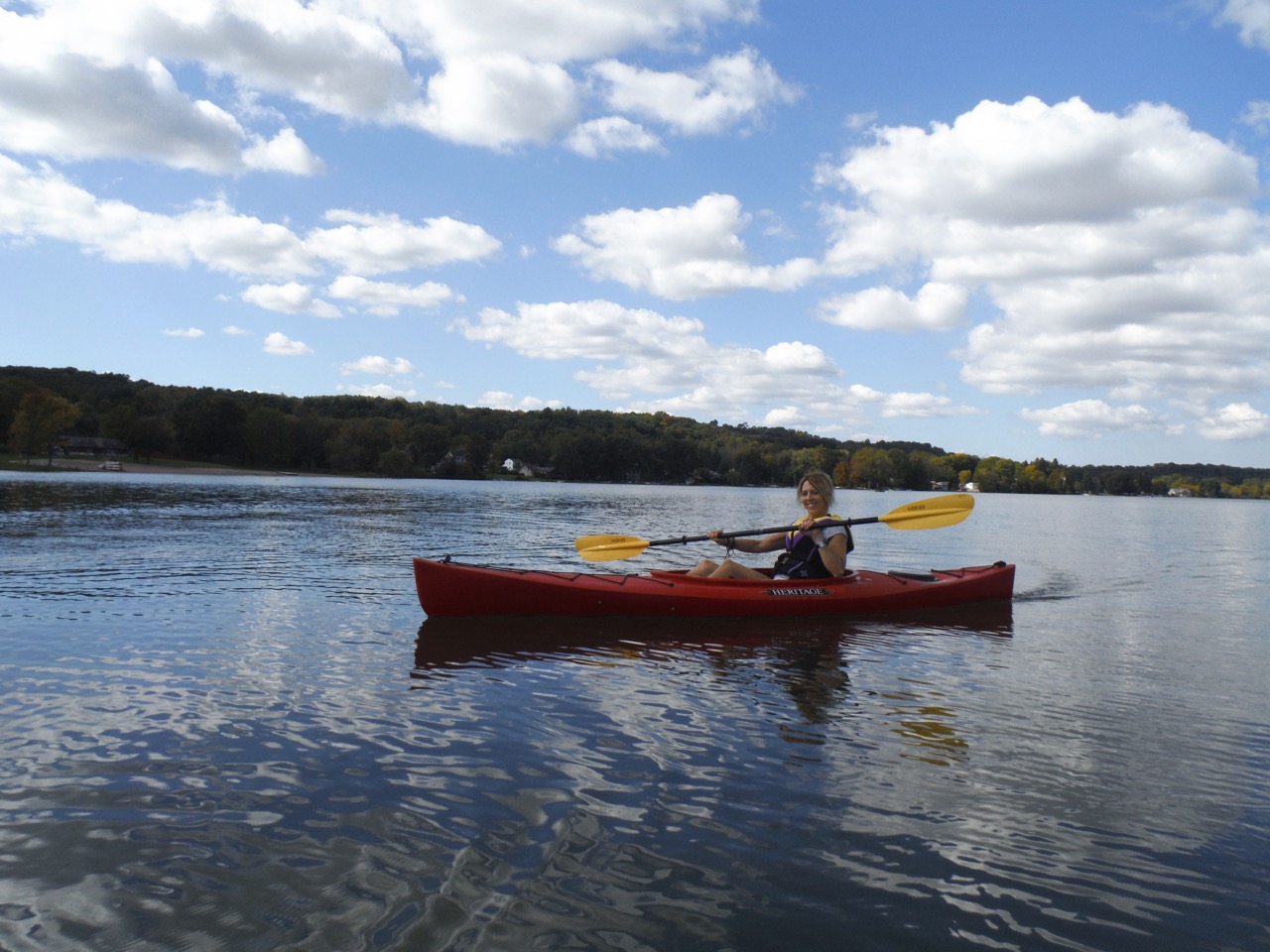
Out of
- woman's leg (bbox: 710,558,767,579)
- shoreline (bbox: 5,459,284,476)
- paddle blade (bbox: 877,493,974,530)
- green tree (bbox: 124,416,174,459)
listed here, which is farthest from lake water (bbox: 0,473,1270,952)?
green tree (bbox: 124,416,174,459)

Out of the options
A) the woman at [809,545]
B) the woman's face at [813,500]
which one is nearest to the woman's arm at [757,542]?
the woman at [809,545]

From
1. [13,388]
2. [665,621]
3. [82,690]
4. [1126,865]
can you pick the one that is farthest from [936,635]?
[13,388]

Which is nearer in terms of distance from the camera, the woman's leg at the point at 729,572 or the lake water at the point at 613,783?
the lake water at the point at 613,783

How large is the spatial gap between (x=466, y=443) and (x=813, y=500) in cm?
10674

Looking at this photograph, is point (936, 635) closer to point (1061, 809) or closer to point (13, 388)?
point (1061, 809)

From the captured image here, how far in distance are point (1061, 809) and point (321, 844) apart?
4.04m

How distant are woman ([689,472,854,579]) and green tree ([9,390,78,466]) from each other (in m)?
75.8

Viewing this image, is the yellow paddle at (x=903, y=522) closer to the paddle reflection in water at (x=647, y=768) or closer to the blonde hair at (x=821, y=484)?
the blonde hair at (x=821, y=484)

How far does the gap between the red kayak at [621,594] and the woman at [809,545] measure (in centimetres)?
18

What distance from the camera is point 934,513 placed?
12445 millimetres

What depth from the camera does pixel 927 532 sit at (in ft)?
101

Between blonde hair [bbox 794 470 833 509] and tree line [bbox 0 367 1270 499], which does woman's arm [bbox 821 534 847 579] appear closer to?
blonde hair [bbox 794 470 833 509]

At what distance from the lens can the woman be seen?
10859 mm

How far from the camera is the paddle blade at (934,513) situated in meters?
12.2
